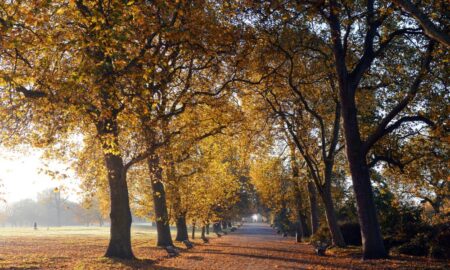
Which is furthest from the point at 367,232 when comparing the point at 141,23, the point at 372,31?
the point at 141,23

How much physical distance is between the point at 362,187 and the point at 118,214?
1078 cm

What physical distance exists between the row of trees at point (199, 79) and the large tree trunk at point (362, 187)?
0.04 meters

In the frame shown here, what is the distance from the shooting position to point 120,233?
62.0 ft

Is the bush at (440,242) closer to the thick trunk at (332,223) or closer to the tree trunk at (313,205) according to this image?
the thick trunk at (332,223)

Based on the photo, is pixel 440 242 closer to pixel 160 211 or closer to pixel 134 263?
pixel 134 263

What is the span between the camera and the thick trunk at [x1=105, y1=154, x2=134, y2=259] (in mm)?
18781

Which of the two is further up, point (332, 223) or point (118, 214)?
point (118, 214)

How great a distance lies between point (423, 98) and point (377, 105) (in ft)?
11.2

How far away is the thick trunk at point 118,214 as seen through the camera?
18.8 metres

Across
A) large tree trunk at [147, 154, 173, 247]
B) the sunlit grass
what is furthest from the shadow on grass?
the sunlit grass

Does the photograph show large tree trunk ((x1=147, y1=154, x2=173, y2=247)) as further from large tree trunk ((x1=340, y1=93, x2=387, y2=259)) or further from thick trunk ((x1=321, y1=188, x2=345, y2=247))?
large tree trunk ((x1=340, y1=93, x2=387, y2=259))

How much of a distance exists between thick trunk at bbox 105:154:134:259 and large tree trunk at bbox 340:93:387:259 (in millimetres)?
10241

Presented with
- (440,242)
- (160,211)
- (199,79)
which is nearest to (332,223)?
(440,242)

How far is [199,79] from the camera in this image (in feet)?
66.9
